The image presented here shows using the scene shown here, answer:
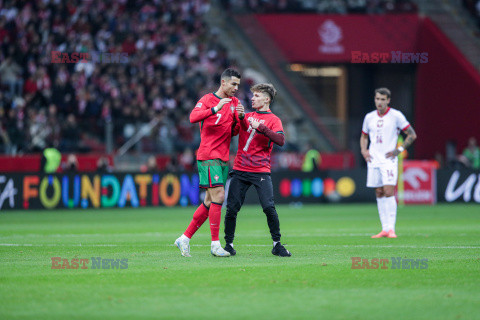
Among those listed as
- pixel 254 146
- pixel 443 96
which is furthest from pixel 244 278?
pixel 443 96

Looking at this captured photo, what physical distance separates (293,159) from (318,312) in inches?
913

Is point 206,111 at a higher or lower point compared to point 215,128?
higher

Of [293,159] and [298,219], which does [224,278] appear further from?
[293,159]

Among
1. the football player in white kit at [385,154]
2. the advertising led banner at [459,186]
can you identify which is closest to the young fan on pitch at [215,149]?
the football player in white kit at [385,154]

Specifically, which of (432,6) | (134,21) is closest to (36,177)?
(134,21)

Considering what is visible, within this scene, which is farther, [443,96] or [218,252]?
[443,96]

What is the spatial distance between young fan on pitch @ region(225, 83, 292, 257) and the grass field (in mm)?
461

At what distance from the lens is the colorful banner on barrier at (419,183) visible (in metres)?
26.0

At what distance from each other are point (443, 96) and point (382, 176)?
23015 mm

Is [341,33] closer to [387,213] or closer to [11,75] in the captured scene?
[11,75]

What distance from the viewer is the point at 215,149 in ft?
34.0

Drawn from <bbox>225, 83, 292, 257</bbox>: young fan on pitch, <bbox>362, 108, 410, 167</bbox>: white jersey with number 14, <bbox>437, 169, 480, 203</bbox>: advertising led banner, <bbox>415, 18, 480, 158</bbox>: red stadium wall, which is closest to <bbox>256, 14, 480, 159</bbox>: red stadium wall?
<bbox>415, 18, 480, 158</bbox>: red stadium wall

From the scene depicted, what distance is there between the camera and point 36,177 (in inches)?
920

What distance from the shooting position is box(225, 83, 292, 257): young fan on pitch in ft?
34.5
